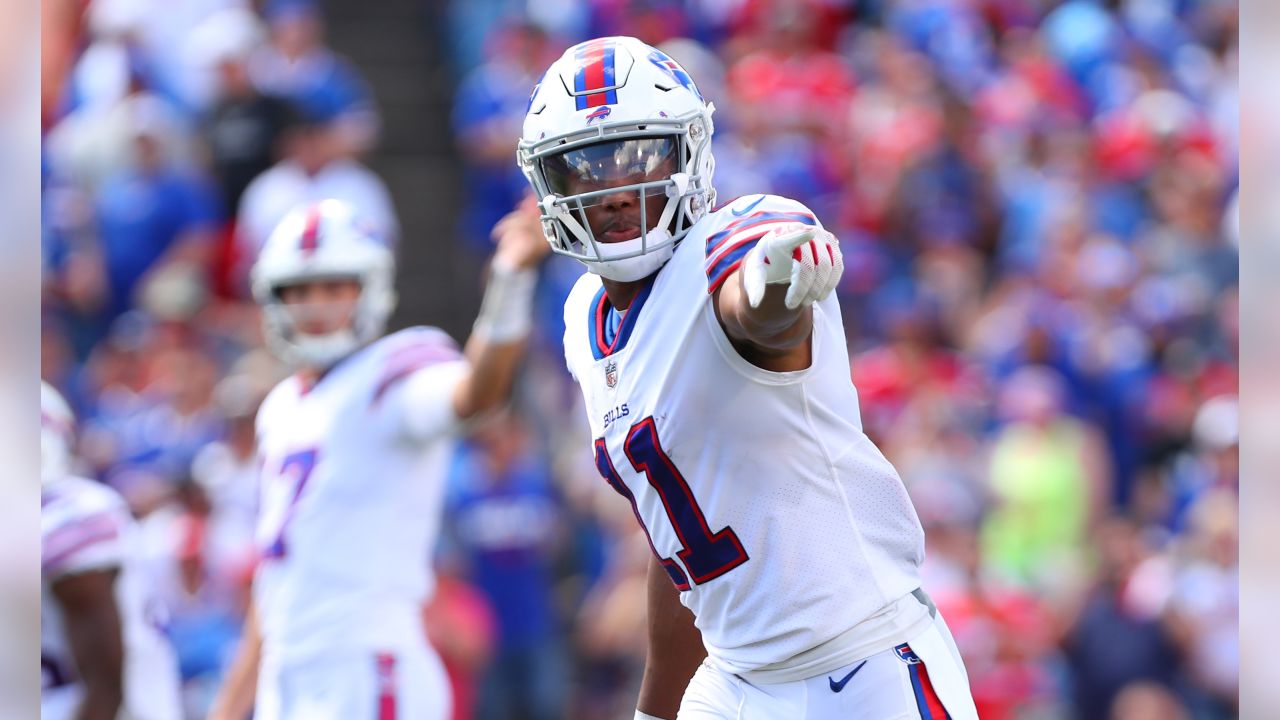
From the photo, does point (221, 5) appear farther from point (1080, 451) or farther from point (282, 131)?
point (1080, 451)

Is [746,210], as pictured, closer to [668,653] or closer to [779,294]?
[779,294]

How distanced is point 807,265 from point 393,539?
8.58 ft

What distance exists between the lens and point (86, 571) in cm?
471

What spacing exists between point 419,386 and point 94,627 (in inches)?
44.2

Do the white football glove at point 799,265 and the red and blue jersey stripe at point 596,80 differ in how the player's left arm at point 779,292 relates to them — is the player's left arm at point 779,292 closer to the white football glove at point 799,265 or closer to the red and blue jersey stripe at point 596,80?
the white football glove at point 799,265

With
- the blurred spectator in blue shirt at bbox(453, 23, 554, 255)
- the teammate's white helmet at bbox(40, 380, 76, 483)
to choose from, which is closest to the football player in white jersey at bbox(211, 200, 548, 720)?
the teammate's white helmet at bbox(40, 380, 76, 483)

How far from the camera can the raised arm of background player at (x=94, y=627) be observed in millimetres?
4707

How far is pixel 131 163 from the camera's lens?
932 centimetres

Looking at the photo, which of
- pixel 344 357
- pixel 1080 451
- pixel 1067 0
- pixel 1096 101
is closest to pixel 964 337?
pixel 1080 451

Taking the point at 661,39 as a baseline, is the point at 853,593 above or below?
below

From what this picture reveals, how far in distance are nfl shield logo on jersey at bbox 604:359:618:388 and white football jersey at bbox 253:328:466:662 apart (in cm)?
164

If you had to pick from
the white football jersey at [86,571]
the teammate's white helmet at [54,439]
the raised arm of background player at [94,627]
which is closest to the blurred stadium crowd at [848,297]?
the white football jersey at [86,571]

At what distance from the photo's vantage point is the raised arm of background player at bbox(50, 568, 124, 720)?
15.4 ft

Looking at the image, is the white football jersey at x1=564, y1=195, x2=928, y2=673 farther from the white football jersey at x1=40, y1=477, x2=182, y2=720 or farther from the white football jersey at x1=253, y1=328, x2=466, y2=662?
the white football jersey at x1=40, y1=477, x2=182, y2=720
